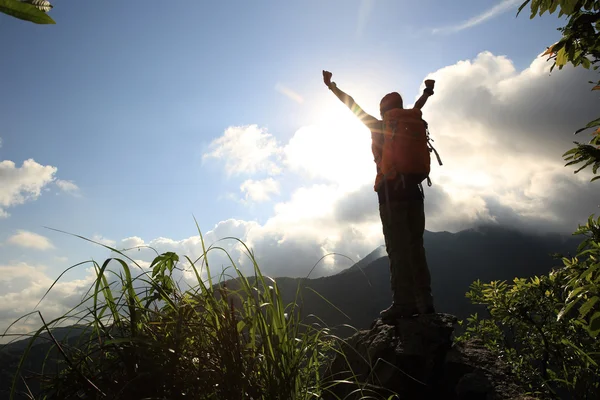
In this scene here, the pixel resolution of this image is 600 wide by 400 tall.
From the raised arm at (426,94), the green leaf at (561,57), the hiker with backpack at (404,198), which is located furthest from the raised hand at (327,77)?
the green leaf at (561,57)

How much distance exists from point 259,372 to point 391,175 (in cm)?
485

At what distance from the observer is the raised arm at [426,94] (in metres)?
6.72

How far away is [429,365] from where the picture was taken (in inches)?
171

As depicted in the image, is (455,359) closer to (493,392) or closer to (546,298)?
(493,392)

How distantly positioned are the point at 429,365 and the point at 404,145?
332cm

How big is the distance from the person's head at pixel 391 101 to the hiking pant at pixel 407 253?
70.3 inches

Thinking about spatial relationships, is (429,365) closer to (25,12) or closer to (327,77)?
(25,12)

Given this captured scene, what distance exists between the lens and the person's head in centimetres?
648

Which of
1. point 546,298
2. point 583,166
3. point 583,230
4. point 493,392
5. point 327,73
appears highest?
point 327,73

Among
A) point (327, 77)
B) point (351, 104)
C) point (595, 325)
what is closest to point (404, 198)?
point (351, 104)

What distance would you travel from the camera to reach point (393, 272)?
596 cm

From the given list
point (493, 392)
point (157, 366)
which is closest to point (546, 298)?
point (493, 392)

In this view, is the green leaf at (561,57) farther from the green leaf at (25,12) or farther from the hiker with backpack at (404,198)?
the green leaf at (25,12)

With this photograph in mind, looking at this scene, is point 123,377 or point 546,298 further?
point 546,298
